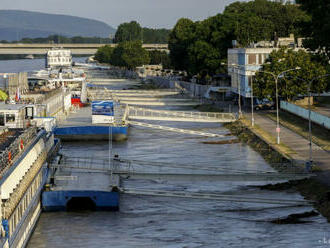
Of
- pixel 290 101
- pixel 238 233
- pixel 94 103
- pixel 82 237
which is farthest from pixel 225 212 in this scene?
pixel 290 101

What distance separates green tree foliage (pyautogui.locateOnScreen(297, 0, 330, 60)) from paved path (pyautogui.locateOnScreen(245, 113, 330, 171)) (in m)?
8.90

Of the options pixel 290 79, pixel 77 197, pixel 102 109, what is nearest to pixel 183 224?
pixel 77 197

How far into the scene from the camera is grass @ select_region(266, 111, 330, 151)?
71.0m

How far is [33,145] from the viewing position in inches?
1927

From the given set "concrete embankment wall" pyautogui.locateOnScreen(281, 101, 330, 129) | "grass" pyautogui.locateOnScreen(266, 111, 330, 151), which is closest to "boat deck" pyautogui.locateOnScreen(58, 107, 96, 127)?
"grass" pyautogui.locateOnScreen(266, 111, 330, 151)

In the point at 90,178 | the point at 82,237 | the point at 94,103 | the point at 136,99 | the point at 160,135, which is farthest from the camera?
the point at 136,99

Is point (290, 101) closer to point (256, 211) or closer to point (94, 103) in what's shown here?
point (94, 103)

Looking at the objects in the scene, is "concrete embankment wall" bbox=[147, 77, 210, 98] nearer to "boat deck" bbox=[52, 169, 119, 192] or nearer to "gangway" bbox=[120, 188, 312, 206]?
"boat deck" bbox=[52, 169, 119, 192]

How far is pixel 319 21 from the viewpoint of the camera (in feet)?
174

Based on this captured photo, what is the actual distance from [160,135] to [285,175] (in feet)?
128

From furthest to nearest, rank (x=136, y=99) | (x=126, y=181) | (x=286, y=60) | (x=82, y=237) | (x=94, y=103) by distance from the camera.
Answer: (x=136, y=99), (x=286, y=60), (x=94, y=103), (x=126, y=181), (x=82, y=237)

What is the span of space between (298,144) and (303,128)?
1264 centimetres

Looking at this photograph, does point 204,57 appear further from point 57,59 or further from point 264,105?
point 264,105

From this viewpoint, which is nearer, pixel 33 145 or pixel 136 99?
pixel 33 145
